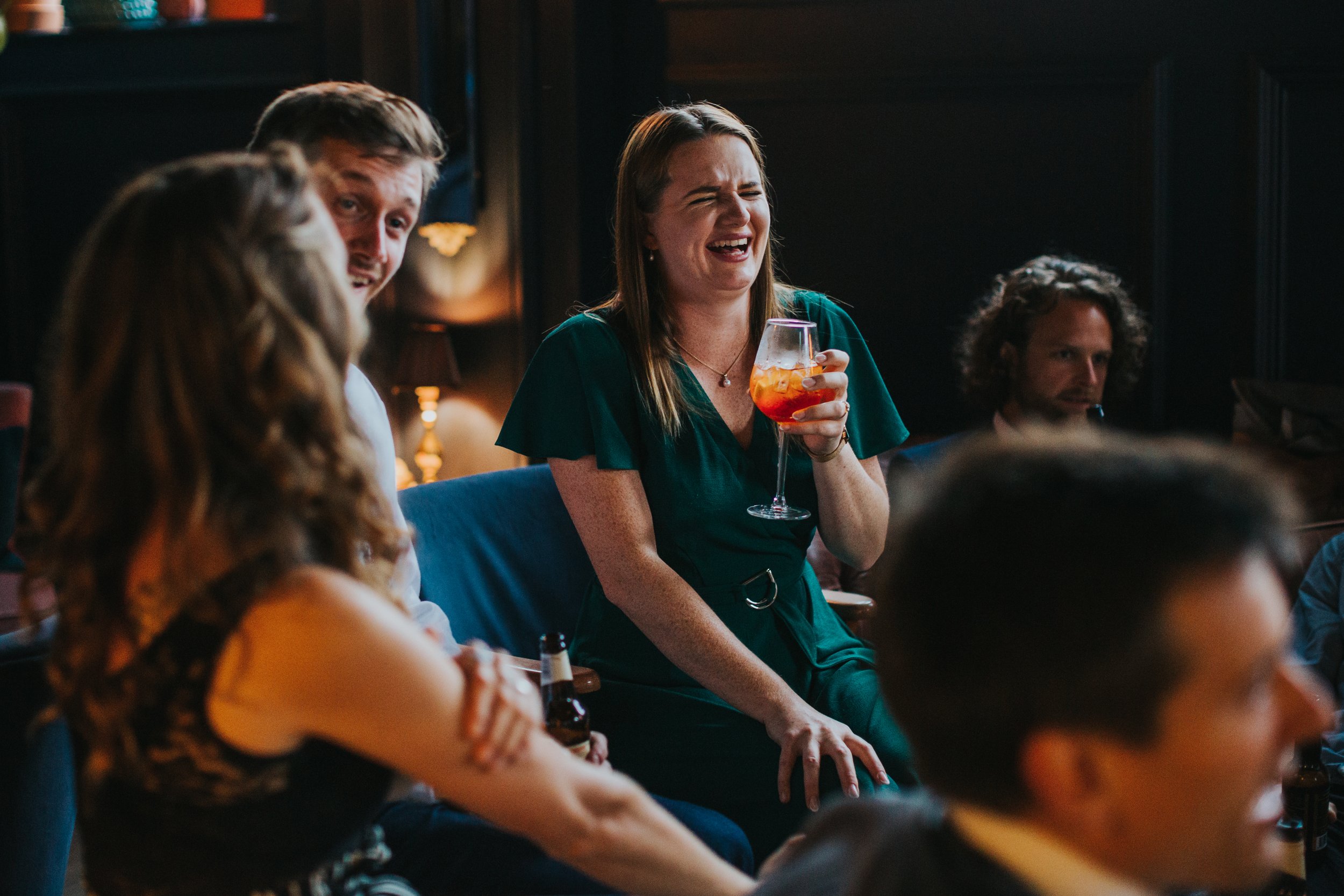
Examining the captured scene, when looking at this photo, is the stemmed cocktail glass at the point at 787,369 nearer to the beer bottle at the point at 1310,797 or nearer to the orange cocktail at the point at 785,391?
the orange cocktail at the point at 785,391

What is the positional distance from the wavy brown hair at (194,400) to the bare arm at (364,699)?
37mm

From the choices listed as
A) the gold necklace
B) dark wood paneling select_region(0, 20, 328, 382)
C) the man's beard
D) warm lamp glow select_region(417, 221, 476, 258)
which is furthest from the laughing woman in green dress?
dark wood paneling select_region(0, 20, 328, 382)

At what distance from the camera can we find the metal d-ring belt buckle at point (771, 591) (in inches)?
76.7

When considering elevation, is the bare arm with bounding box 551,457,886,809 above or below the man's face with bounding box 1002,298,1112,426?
below

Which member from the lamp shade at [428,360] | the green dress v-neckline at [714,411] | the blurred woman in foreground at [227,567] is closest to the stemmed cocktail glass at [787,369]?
the green dress v-neckline at [714,411]

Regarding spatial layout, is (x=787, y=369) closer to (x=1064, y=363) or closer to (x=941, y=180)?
(x=1064, y=363)

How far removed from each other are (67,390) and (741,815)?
1273 millimetres

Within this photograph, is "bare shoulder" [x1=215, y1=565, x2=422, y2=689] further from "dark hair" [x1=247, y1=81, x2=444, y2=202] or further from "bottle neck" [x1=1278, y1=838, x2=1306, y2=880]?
"bottle neck" [x1=1278, y1=838, x2=1306, y2=880]

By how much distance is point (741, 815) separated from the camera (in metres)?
1.83

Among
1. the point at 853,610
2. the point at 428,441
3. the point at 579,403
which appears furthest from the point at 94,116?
the point at 853,610

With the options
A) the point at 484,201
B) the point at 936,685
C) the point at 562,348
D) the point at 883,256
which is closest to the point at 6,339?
the point at 484,201

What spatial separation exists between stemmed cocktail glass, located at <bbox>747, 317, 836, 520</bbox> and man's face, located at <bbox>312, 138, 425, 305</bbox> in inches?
22.6

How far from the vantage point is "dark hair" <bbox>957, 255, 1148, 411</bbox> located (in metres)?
3.15

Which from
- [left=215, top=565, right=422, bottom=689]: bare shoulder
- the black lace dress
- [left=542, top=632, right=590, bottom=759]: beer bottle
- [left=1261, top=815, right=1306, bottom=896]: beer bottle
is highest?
[left=215, top=565, right=422, bottom=689]: bare shoulder
